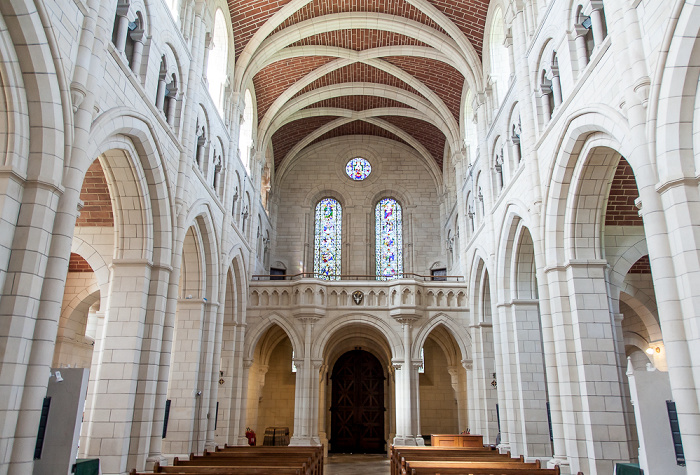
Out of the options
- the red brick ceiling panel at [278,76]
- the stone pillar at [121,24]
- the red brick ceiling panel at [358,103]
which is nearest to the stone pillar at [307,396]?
the red brick ceiling panel at [278,76]

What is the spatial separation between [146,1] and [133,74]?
1687mm

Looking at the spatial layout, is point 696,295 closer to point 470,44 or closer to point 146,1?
point 146,1

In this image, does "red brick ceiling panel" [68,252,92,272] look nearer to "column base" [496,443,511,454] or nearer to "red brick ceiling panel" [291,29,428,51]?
"red brick ceiling panel" [291,29,428,51]

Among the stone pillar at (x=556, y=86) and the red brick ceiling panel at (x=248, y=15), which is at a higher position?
the red brick ceiling panel at (x=248, y=15)

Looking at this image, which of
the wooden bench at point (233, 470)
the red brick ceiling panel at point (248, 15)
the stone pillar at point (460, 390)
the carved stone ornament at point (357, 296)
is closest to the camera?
the wooden bench at point (233, 470)

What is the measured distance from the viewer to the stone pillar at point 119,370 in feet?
31.9

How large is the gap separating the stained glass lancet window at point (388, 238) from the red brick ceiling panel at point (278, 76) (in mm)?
7581

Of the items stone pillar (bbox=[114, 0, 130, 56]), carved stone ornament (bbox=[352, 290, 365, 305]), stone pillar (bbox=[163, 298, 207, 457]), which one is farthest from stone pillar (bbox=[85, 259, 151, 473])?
carved stone ornament (bbox=[352, 290, 365, 305])

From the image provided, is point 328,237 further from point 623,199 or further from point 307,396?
point 623,199

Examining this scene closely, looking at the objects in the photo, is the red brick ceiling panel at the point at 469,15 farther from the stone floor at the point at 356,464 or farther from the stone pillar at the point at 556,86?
the stone floor at the point at 356,464

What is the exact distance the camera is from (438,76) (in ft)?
67.2

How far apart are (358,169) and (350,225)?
291cm

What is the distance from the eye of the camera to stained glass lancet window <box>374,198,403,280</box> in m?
25.1

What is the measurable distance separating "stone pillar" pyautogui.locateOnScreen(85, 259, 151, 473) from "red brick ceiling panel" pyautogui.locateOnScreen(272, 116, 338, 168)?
14.6 m
